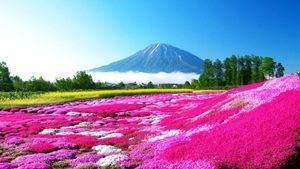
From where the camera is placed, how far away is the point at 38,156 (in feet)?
74.3

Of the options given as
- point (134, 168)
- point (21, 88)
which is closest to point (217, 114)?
point (134, 168)

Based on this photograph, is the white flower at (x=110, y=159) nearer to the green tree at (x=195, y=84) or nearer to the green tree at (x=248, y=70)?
the green tree at (x=195, y=84)

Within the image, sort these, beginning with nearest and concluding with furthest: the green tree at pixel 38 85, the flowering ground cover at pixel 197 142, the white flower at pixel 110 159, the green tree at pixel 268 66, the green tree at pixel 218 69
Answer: the flowering ground cover at pixel 197 142 < the white flower at pixel 110 159 < the green tree at pixel 38 85 < the green tree at pixel 268 66 < the green tree at pixel 218 69

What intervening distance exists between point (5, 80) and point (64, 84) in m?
23.5

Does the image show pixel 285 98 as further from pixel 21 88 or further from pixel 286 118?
pixel 21 88

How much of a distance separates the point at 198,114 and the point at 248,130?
11.2 meters

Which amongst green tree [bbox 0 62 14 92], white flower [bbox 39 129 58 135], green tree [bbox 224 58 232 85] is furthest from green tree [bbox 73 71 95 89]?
white flower [bbox 39 129 58 135]

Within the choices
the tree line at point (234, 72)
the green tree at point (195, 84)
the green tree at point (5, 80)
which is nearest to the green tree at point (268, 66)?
the tree line at point (234, 72)

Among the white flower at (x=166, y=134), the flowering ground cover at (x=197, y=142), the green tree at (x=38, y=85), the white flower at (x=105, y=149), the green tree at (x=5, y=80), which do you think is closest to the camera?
the flowering ground cover at (x=197, y=142)

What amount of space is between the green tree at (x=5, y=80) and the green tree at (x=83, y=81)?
22140 millimetres

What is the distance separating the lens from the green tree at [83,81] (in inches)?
5172

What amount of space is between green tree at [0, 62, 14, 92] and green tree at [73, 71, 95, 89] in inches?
872

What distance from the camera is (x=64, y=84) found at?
131 metres

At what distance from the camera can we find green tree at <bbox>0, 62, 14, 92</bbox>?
13491 centimetres
